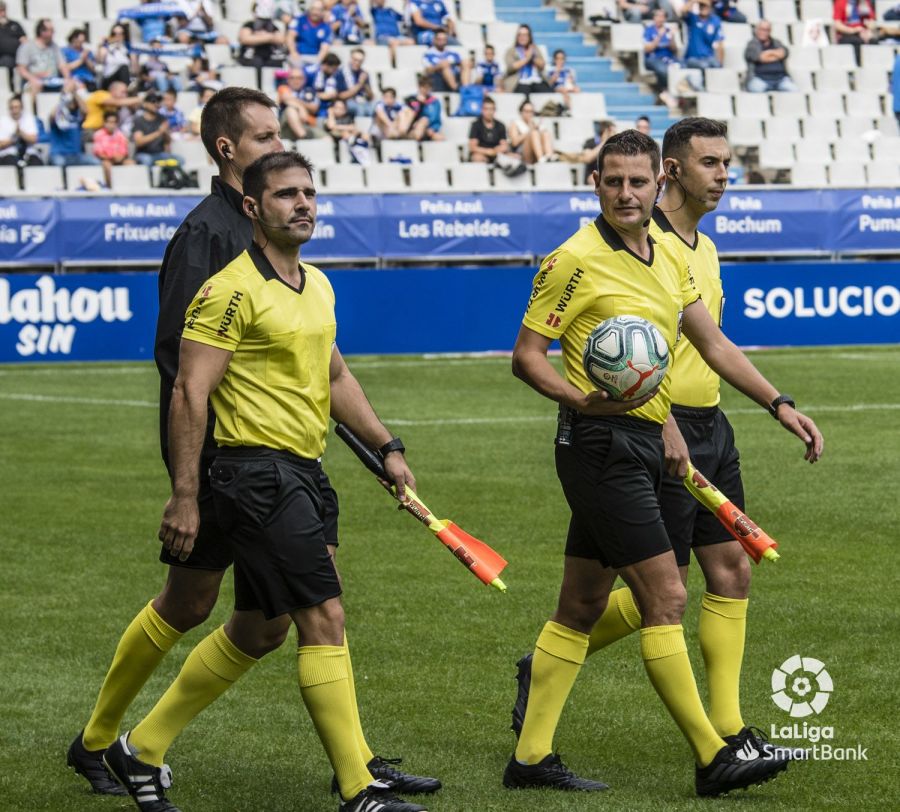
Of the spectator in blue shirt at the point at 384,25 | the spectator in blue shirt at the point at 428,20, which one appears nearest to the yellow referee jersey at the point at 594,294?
the spectator in blue shirt at the point at 384,25

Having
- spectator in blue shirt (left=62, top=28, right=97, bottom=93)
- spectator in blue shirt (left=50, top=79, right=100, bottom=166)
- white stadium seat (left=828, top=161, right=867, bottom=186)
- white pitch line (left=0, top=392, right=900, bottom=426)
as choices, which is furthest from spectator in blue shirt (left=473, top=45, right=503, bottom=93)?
white pitch line (left=0, top=392, right=900, bottom=426)

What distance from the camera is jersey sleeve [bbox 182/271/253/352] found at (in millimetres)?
5086

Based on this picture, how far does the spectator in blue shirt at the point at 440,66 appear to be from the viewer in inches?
1101

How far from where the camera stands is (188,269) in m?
5.49

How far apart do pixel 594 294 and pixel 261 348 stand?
3.82 feet

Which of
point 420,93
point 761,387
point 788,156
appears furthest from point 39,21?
point 761,387

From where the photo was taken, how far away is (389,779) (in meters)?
5.63

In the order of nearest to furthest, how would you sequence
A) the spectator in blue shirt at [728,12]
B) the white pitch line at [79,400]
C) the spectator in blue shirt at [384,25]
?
the white pitch line at [79,400] < the spectator in blue shirt at [384,25] < the spectator in blue shirt at [728,12]

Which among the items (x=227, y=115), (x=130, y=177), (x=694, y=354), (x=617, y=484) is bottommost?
(x=130, y=177)

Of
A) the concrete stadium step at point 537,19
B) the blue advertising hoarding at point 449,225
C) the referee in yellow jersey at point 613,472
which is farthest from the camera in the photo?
the concrete stadium step at point 537,19

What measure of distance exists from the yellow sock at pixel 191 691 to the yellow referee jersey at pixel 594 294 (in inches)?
57.0

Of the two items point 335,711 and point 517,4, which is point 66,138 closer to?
point 517,4

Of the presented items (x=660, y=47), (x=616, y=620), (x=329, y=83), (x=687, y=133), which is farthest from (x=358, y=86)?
(x=616, y=620)

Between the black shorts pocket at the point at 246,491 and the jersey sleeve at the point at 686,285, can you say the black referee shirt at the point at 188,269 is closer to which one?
the black shorts pocket at the point at 246,491
